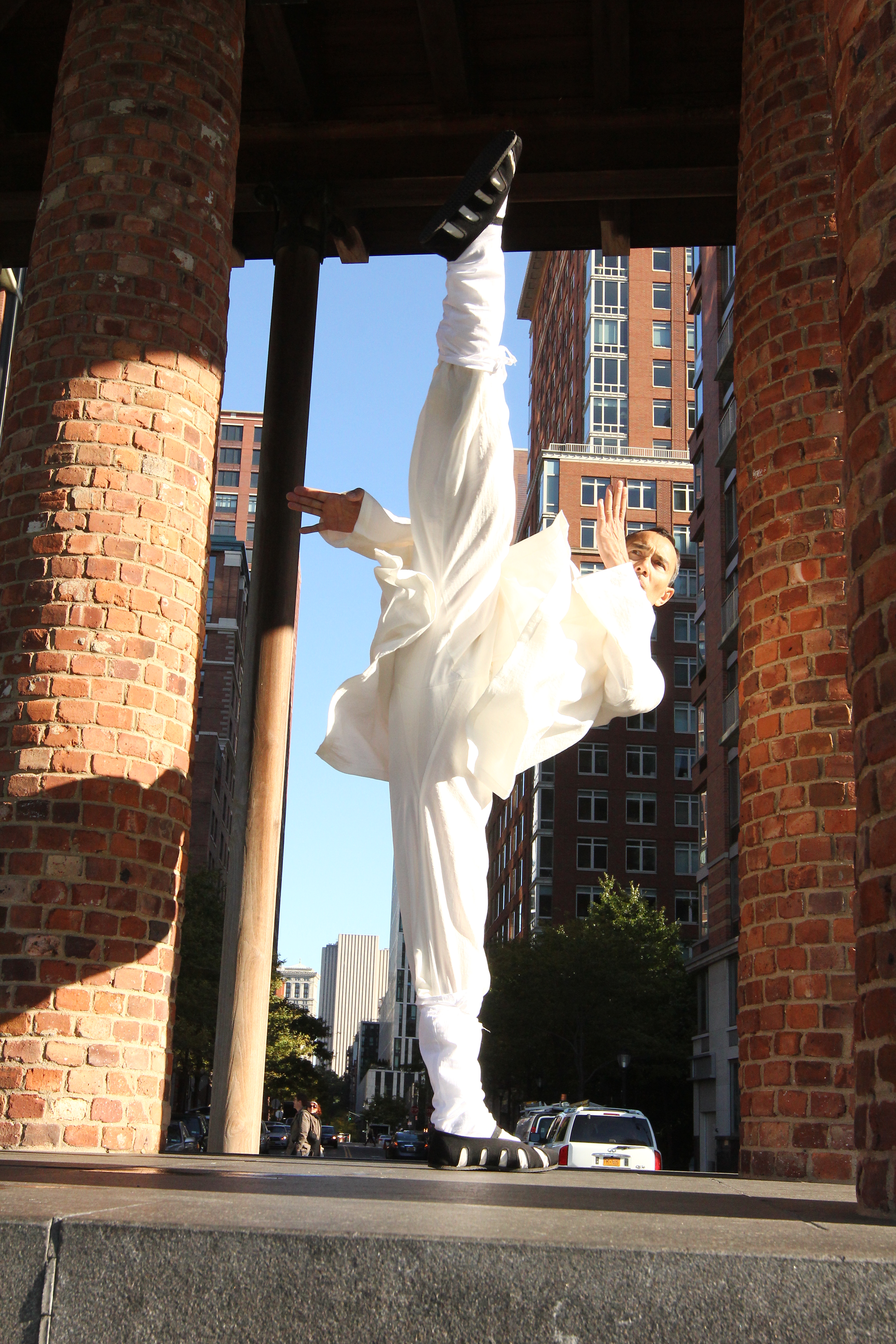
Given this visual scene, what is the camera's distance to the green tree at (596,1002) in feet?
130

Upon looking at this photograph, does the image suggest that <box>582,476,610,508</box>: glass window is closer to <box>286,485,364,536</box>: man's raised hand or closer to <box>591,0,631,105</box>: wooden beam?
<box>591,0,631,105</box>: wooden beam

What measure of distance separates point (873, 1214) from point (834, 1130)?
114 inches

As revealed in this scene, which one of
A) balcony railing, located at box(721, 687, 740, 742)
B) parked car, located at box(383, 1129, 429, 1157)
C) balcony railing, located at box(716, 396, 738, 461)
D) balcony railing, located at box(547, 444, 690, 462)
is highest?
balcony railing, located at box(547, 444, 690, 462)

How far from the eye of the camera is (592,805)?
61.7 meters

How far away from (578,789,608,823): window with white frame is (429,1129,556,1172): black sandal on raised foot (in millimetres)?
58910

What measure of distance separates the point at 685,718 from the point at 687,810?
16.6 feet

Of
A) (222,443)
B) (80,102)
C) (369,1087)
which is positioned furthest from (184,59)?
(369,1087)

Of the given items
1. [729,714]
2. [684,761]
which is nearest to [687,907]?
[684,761]

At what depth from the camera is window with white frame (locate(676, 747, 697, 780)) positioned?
6275 cm

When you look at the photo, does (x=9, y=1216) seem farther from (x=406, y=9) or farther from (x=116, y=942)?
(x=406, y=9)

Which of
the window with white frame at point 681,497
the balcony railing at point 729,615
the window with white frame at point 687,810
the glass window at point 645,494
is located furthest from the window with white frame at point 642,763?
the balcony railing at point 729,615

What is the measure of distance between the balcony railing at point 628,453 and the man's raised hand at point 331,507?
65415mm

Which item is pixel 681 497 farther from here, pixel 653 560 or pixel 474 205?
pixel 474 205

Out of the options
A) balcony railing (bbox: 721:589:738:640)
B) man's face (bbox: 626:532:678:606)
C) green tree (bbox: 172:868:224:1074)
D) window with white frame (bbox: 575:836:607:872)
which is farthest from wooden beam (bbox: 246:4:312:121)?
window with white frame (bbox: 575:836:607:872)
